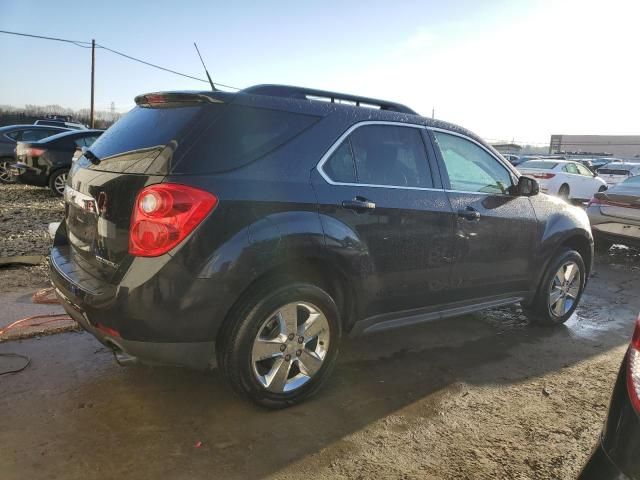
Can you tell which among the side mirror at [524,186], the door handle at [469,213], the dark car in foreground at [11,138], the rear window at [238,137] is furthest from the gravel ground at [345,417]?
the dark car in foreground at [11,138]

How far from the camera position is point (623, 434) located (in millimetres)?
1669

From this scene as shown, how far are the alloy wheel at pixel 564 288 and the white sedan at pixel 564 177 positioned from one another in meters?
11.2

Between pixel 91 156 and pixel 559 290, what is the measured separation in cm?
421

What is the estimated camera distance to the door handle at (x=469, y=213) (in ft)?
12.5

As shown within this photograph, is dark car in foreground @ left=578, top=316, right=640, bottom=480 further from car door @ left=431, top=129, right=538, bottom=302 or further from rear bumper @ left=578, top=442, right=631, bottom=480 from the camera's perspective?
car door @ left=431, top=129, right=538, bottom=302

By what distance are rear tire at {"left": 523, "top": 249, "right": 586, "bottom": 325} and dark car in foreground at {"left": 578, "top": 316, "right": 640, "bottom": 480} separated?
3051 mm

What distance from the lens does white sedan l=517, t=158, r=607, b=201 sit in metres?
15.7

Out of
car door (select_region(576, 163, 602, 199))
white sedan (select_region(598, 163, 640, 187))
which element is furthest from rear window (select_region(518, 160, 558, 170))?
white sedan (select_region(598, 163, 640, 187))

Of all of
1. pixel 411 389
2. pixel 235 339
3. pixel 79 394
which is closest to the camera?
pixel 235 339

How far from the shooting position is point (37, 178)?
36.9ft

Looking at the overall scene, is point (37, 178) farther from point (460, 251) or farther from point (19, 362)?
point (460, 251)

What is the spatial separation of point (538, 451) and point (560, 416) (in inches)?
19.5

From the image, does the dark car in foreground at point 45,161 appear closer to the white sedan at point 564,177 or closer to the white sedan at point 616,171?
the white sedan at point 564,177

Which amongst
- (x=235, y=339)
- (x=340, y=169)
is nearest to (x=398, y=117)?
(x=340, y=169)
